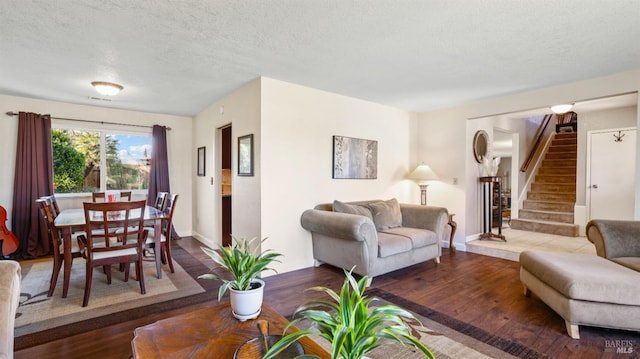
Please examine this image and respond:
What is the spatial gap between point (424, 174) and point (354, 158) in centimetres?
127

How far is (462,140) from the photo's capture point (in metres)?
4.77

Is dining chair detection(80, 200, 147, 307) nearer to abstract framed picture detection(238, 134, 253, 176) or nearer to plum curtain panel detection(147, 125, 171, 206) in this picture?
abstract framed picture detection(238, 134, 253, 176)

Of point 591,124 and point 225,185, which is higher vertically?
point 591,124

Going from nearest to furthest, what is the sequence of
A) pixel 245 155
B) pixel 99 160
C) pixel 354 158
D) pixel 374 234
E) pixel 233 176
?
pixel 374 234, pixel 245 155, pixel 233 176, pixel 354 158, pixel 99 160

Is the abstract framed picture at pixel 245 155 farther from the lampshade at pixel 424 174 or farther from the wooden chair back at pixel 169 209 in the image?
the lampshade at pixel 424 174

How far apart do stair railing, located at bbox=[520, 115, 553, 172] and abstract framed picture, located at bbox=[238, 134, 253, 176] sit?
6.12 meters

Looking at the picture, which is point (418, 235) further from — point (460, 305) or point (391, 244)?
point (460, 305)

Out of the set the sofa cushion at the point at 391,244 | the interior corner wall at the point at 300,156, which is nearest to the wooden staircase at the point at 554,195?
the interior corner wall at the point at 300,156

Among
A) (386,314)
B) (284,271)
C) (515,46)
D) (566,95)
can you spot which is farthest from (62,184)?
(566,95)

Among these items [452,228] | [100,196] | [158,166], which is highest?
[158,166]

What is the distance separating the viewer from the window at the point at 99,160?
15.4ft

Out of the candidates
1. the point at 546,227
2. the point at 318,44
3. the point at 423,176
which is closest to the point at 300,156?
the point at 318,44

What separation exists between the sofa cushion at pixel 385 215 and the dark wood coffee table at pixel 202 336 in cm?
260

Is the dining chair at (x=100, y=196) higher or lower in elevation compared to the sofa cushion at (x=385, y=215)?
higher
